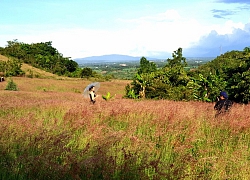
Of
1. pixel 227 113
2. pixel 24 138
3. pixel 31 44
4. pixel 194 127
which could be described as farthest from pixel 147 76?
pixel 31 44

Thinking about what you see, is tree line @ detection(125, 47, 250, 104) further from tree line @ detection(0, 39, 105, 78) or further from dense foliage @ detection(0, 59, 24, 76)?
tree line @ detection(0, 39, 105, 78)

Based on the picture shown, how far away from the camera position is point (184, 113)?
7.39 meters

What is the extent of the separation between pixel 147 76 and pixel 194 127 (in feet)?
43.6

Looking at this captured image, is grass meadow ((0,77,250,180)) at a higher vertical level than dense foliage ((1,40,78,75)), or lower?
lower

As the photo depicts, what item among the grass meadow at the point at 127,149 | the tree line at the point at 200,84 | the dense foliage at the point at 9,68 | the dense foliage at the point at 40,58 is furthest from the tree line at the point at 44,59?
the grass meadow at the point at 127,149

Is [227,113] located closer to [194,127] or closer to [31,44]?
[194,127]

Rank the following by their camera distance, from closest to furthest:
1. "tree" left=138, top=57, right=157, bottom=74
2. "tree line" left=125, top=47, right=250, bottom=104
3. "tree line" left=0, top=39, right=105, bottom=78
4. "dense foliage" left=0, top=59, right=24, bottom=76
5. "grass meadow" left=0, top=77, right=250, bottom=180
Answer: "grass meadow" left=0, top=77, right=250, bottom=180, "tree line" left=125, top=47, right=250, bottom=104, "tree" left=138, top=57, right=157, bottom=74, "dense foliage" left=0, top=59, right=24, bottom=76, "tree line" left=0, top=39, right=105, bottom=78

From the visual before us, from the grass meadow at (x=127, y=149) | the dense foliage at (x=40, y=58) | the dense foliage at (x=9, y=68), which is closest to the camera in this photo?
the grass meadow at (x=127, y=149)

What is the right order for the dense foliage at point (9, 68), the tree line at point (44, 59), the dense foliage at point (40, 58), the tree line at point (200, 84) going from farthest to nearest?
1. the dense foliage at point (40, 58)
2. the tree line at point (44, 59)
3. the dense foliage at point (9, 68)
4. the tree line at point (200, 84)

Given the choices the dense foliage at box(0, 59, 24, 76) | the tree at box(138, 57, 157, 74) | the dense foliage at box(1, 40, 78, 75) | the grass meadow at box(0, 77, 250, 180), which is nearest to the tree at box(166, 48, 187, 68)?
the tree at box(138, 57, 157, 74)

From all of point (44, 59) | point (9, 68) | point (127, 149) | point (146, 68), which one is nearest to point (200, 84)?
point (146, 68)

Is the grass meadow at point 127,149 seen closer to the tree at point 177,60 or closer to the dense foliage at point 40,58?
the tree at point 177,60

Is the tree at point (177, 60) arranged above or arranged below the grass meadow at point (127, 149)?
above

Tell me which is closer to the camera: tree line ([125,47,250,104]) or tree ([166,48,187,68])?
tree line ([125,47,250,104])
